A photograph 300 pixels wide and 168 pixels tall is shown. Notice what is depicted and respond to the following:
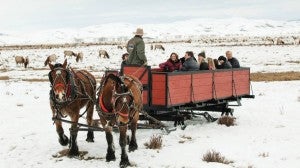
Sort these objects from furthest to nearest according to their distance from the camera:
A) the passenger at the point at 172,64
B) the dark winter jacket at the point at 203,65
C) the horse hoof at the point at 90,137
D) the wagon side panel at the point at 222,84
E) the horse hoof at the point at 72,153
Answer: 1. the dark winter jacket at the point at 203,65
2. the wagon side panel at the point at 222,84
3. the passenger at the point at 172,64
4. the horse hoof at the point at 90,137
5. the horse hoof at the point at 72,153

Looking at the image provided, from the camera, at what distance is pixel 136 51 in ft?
40.5

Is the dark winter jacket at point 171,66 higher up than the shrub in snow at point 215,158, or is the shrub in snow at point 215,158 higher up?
the dark winter jacket at point 171,66

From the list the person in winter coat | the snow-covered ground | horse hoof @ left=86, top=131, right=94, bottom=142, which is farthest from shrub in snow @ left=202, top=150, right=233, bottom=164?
the person in winter coat

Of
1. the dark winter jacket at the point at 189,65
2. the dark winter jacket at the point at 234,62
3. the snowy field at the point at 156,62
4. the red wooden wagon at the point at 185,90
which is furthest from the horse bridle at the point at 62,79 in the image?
the snowy field at the point at 156,62

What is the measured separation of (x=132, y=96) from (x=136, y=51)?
3.24 meters

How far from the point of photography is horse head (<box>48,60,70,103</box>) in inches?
359

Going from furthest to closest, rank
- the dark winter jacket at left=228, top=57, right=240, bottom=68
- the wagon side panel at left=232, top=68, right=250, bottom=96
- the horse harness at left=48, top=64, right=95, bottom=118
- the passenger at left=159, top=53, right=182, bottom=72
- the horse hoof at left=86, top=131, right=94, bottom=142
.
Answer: the dark winter jacket at left=228, top=57, right=240, bottom=68 → the wagon side panel at left=232, top=68, right=250, bottom=96 → the passenger at left=159, top=53, right=182, bottom=72 → the horse hoof at left=86, top=131, right=94, bottom=142 → the horse harness at left=48, top=64, right=95, bottom=118

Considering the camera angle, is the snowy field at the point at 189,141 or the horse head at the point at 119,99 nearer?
the horse head at the point at 119,99

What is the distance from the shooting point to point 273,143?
441 inches

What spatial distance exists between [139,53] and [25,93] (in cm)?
1112

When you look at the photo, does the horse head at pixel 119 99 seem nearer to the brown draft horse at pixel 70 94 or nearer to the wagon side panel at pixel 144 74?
the brown draft horse at pixel 70 94

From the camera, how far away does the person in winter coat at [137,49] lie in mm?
12203

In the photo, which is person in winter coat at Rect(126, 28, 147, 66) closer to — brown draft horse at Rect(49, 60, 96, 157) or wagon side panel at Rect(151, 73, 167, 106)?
wagon side panel at Rect(151, 73, 167, 106)

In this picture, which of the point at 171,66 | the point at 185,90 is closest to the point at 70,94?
the point at 185,90
